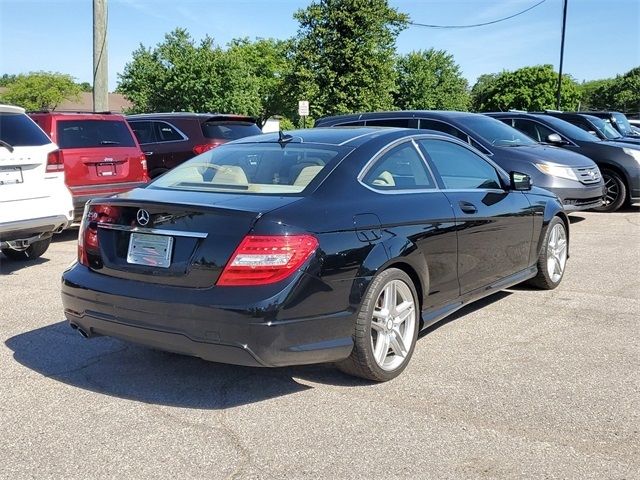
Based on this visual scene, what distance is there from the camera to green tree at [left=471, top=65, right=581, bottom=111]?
69875 millimetres

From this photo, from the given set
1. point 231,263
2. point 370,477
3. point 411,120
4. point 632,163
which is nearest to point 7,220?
point 231,263

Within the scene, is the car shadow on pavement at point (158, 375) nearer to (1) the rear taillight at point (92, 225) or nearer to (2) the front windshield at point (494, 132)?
(1) the rear taillight at point (92, 225)

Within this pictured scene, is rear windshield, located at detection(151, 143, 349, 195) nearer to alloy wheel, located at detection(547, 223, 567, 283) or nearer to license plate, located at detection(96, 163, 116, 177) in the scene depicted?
alloy wheel, located at detection(547, 223, 567, 283)

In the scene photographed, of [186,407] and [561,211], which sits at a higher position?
[561,211]

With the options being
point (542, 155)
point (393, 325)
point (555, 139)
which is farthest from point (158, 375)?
point (555, 139)

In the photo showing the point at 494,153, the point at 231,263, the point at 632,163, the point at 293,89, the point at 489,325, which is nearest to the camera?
the point at 231,263

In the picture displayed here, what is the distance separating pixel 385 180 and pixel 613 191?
30.7 feet

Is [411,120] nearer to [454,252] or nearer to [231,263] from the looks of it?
[454,252]

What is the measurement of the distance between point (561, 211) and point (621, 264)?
168 cm

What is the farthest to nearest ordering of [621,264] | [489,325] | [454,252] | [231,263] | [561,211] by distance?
[621,264]
[561,211]
[489,325]
[454,252]
[231,263]

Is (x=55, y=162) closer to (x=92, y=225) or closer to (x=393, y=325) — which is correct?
(x=92, y=225)

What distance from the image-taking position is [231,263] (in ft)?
11.2

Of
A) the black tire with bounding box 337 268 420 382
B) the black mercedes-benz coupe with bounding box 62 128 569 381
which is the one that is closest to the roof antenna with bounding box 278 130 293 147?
the black mercedes-benz coupe with bounding box 62 128 569 381

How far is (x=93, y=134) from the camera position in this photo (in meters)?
9.28
